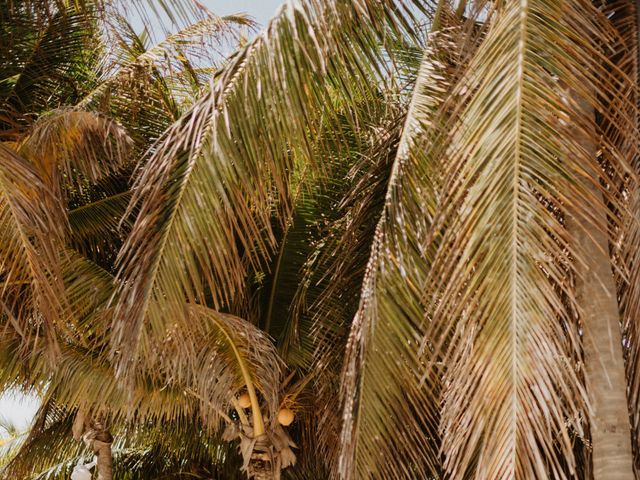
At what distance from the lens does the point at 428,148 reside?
5422mm

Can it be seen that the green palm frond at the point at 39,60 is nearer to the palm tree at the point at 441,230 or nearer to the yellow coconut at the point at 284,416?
the palm tree at the point at 441,230

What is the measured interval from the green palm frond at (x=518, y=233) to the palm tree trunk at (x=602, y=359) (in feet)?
0.31

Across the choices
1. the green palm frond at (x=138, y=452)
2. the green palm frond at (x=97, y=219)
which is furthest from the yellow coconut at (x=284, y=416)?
the green palm frond at (x=97, y=219)

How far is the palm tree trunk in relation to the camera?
4.07 metres

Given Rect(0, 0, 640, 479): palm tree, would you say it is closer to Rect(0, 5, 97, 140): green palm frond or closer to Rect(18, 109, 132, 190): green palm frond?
Rect(18, 109, 132, 190): green palm frond

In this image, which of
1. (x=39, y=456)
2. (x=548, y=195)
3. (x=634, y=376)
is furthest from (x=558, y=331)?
(x=39, y=456)

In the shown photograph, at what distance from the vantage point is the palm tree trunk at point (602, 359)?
4.07 m

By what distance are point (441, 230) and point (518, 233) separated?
1902mm

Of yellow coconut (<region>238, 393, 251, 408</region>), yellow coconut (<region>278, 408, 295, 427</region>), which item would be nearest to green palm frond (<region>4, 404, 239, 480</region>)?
yellow coconut (<region>278, 408, 295, 427</region>)

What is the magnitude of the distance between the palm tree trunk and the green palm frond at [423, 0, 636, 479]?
94 mm

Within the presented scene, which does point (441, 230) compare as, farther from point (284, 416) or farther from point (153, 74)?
point (153, 74)

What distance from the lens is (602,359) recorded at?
4.18 metres

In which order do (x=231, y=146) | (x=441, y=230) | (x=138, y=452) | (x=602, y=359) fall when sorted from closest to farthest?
1. (x=602, y=359)
2. (x=231, y=146)
3. (x=441, y=230)
4. (x=138, y=452)

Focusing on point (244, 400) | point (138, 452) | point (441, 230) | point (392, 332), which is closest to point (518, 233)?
point (392, 332)
